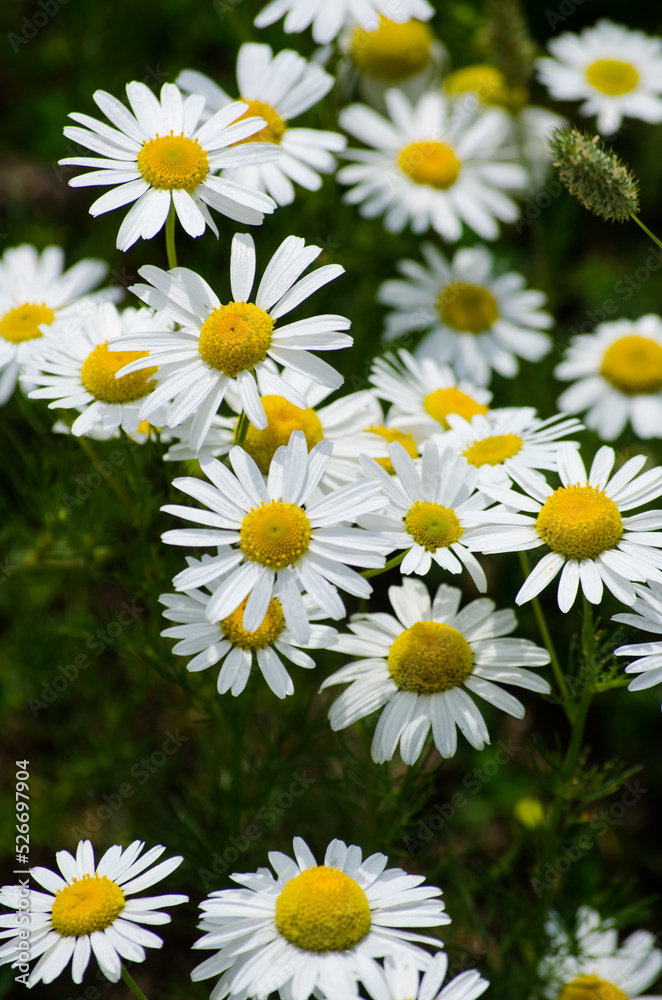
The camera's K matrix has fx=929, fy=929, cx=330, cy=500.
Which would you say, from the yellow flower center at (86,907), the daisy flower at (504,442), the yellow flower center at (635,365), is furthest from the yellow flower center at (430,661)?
the yellow flower center at (635,365)

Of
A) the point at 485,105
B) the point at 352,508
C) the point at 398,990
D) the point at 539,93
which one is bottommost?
the point at 398,990

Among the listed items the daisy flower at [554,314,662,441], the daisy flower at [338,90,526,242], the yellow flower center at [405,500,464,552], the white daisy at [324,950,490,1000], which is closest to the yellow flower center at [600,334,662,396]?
the daisy flower at [554,314,662,441]

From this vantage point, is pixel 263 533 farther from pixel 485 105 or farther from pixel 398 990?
pixel 485 105

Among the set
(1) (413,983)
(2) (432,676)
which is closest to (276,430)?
(2) (432,676)

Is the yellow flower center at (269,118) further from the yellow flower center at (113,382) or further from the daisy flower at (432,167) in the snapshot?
the yellow flower center at (113,382)

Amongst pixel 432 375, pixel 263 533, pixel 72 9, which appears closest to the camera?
pixel 263 533

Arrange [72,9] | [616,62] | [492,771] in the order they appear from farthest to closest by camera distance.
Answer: [72,9] < [616,62] < [492,771]

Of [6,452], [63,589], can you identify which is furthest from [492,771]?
[6,452]

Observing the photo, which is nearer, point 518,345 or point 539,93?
point 518,345
